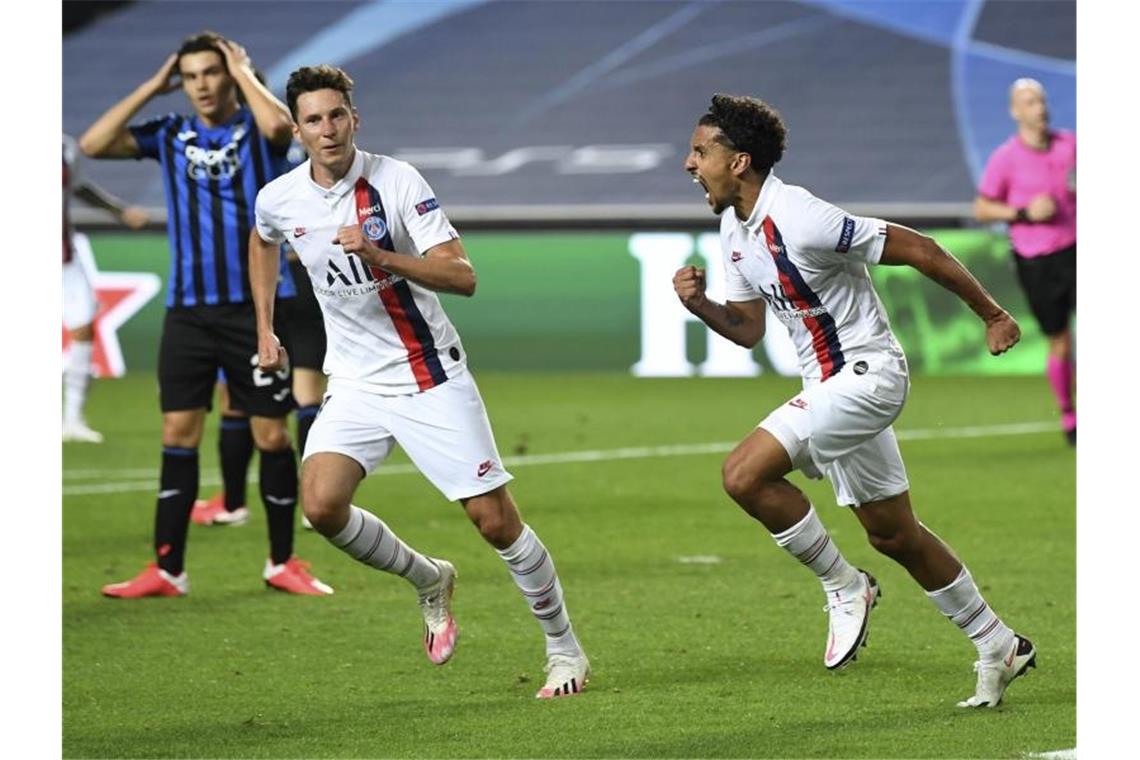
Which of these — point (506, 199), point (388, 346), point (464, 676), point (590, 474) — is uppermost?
point (388, 346)

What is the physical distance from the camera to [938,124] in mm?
21938

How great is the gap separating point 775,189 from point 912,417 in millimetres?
9012

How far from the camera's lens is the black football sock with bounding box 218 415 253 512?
8.86m

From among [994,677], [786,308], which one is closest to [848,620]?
[994,677]

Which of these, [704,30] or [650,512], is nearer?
[650,512]

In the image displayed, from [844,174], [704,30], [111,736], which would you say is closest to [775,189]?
[111,736]

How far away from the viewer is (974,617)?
5.86 m

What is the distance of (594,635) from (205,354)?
198 centimetres

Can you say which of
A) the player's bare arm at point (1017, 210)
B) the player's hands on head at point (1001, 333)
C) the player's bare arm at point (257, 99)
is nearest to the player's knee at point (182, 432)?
the player's bare arm at point (257, 99)

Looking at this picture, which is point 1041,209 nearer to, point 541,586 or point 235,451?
point 235,451

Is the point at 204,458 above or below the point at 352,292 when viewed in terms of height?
below

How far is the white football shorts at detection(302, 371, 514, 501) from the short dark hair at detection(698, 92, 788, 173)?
3.50 ft

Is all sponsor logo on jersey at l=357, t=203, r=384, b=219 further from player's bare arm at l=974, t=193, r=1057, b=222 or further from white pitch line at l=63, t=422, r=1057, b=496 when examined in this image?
player's bare arm at l=974, t=193, r=1057, b=222
